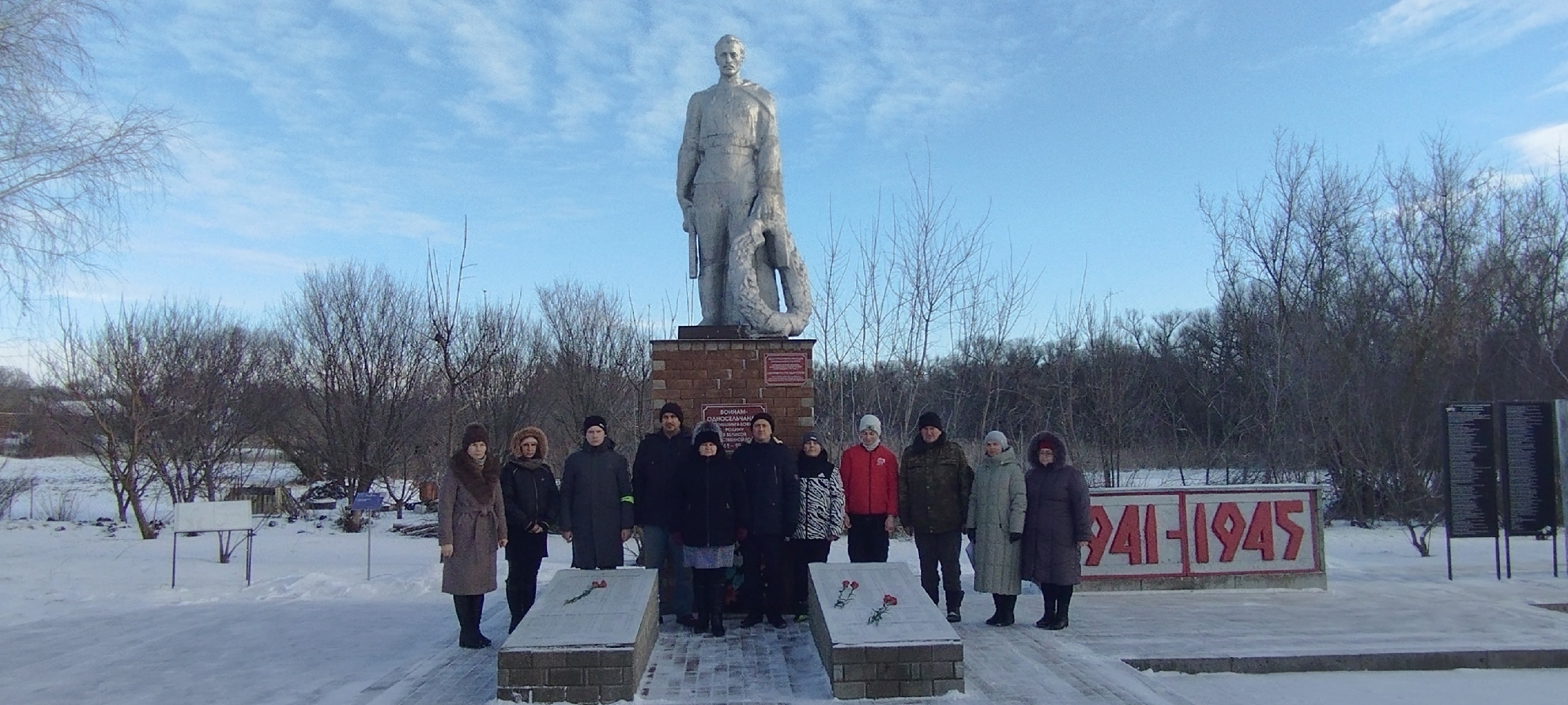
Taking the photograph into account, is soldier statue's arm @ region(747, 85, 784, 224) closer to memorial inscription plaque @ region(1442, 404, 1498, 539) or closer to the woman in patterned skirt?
the woman in patterned skirt

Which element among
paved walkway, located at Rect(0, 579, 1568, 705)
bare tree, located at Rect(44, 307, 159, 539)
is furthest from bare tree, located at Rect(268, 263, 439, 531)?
paved walkway, located at Rect(0, 579, 1568, 705)

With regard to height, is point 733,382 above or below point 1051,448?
above

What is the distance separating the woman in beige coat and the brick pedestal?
1.55m

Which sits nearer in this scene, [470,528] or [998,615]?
[470,528]

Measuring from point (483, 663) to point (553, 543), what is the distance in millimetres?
10250

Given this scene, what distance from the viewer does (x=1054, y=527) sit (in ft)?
21.7

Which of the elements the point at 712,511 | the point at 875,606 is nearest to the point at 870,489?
the point at 712,511

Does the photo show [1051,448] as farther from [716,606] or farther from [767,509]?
[716,606]

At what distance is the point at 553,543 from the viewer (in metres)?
15.8

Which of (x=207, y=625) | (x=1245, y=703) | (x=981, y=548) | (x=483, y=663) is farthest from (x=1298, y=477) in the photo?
(x=207, y=625)

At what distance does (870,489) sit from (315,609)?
494cm

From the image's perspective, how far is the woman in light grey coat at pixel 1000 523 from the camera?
263 inches

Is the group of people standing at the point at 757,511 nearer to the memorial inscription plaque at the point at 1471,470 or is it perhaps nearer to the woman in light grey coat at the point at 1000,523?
the woman in light grey coat at the point at 1000,523

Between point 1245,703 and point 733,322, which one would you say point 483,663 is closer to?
point 733,322
